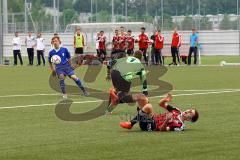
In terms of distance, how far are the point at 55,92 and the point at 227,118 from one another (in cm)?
1178

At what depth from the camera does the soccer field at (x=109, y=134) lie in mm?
13269

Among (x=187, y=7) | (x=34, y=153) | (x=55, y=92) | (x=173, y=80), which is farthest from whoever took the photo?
(x=187, y=7)

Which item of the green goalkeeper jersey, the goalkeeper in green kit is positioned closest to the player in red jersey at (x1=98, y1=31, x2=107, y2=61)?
the goalkeeper in green kit

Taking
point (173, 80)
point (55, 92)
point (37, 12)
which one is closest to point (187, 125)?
point (55, 92)

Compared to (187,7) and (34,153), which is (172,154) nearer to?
(34,153)

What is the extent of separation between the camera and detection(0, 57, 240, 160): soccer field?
43.5 feet

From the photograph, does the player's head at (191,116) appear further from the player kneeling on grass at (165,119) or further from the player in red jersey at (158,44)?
the player in red jersey at (158,44)

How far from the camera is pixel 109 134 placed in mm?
16125

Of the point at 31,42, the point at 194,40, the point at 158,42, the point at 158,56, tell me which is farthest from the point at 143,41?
the point at 31,42

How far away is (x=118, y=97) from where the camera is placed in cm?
1955

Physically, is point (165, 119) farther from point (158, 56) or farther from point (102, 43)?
point (102, 43)

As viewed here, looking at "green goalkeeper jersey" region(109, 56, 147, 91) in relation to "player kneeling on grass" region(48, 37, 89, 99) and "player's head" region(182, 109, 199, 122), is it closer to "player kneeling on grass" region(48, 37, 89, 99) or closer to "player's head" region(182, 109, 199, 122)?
"player's head" region(182, 109, 199, 122)

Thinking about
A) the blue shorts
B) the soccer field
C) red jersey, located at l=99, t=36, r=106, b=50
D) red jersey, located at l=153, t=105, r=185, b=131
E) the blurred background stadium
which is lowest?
the soccer field

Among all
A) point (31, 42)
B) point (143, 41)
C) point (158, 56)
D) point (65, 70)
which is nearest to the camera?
point (65, 70)
